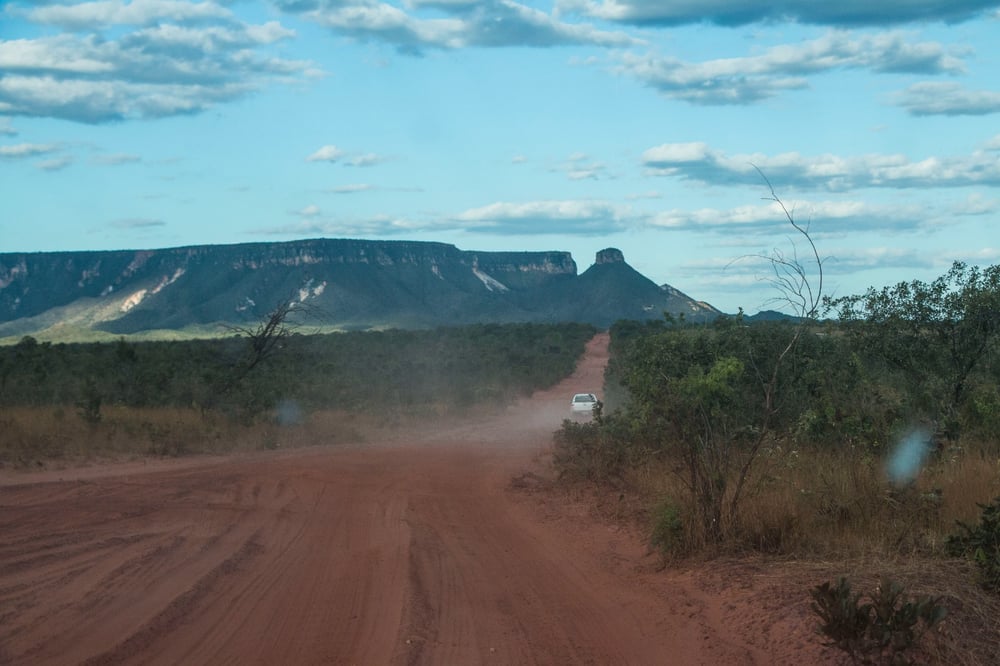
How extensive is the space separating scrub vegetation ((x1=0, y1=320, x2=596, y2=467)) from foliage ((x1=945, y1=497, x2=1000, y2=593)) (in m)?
16.1

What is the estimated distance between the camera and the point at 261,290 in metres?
114

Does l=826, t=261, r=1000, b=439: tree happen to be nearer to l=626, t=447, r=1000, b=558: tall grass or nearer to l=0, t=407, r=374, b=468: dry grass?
l=626, t=447, r=1000, b=558: tall grass

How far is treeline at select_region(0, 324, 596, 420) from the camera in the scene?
28.3 m

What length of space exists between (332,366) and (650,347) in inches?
1108

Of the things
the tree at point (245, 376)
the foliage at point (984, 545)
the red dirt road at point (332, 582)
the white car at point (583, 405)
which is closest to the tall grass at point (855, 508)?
the foliage at point (984, 545)

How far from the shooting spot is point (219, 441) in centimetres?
2273

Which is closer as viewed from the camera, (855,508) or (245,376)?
(855,508)

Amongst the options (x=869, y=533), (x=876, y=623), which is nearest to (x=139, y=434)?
(x=869, y=533)

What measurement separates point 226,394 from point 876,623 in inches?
949

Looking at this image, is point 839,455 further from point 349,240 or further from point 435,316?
point 349,240

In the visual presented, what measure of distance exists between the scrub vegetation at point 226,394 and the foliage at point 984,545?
52.9 ft

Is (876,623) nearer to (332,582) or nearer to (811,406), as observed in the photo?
(332,582)

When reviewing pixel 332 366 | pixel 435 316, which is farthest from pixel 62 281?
pixel 332 366

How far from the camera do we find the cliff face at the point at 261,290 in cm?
11225
